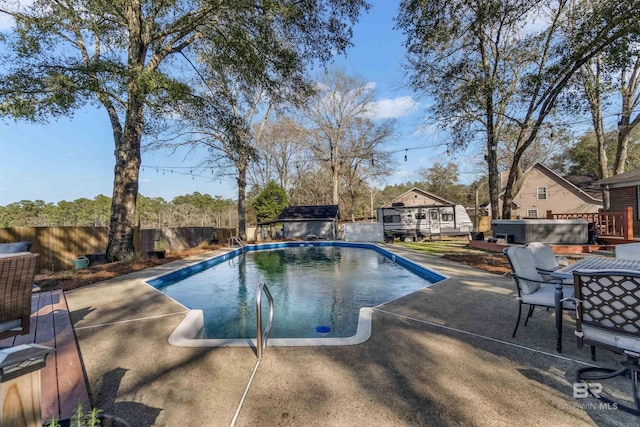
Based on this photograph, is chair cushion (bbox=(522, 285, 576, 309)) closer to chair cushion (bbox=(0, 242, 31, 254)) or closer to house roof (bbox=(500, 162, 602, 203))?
chair cushion (bbox=(0, 242, 31, 254))

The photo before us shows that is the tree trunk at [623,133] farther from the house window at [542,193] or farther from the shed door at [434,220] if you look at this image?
the house window at [542,193]

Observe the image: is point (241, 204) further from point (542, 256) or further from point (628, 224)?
point (628, 224)

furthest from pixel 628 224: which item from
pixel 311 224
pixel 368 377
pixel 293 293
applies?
pixel 311 224

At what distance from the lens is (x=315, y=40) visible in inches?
334

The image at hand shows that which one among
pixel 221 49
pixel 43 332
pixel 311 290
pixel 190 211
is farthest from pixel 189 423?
pixel 190 211

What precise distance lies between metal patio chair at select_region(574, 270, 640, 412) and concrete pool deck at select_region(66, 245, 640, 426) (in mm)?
311

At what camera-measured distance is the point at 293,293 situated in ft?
22.3

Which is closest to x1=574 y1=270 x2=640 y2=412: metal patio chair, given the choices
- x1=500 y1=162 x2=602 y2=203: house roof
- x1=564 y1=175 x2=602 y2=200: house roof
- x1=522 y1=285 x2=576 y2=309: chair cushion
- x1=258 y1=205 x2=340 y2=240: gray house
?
x1=522 y1=285 x2=576 y2=309: chair cushion

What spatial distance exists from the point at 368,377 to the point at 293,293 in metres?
4.59

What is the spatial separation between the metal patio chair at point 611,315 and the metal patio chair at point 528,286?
0.73 m

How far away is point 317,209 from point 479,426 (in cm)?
2037

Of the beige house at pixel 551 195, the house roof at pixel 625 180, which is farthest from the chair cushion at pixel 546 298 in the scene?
the beige house at pixel 551 195

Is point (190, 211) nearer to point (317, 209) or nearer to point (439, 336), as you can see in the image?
point (317, 209)

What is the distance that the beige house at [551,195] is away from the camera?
24078 millimetres
